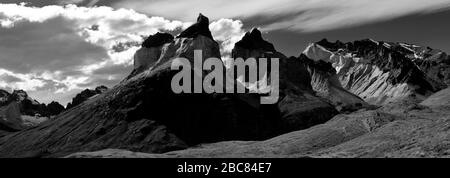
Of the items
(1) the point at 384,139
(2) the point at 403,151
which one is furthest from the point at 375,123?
(2) the point at 403,151

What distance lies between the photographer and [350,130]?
194 m

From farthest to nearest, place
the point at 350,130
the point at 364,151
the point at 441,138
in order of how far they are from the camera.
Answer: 1. the point at 350,130
2. the point at 364,151
3. the point at 441,138
